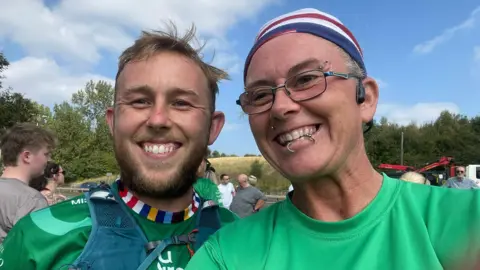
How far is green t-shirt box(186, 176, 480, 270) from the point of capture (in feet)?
4.50

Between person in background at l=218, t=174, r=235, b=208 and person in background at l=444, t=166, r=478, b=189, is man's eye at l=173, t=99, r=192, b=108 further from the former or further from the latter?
person in background at l=444, t=166, r=478, b=189

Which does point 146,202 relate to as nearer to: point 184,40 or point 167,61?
point 167,61

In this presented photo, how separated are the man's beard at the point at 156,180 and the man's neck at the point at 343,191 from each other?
2.36ft

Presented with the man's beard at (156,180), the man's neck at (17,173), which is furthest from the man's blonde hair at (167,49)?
the man's neck at (17,173)

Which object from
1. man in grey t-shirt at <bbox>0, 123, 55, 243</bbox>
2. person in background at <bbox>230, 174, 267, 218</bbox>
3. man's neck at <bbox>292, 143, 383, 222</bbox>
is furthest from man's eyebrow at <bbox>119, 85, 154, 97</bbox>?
person in background at <bbox>230, 174, 267, 218</bbox>

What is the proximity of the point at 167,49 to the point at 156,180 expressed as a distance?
73 cm

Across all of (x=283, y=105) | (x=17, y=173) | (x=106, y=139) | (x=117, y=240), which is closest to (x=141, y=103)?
(x=117, y=240)

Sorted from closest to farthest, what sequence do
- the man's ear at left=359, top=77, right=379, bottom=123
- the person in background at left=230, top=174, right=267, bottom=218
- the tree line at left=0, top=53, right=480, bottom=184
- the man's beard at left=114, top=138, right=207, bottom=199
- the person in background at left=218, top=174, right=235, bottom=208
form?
the man's ear at left=359, top=77, right=379, bottom=123
the man's beard at left=114, top=138, right=207, bottom=199
the person in background at left=230, top=174, right=267, bottom=218
the person in background at left=218, top=174, right=235, bottom=208
the tree line at left=0, top=53, right=480, bottom=184

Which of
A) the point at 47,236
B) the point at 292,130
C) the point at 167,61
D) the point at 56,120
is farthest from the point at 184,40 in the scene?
the point at 56,120

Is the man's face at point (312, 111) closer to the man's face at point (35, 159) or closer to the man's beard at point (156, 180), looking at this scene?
the man's beard at point (156, 180)

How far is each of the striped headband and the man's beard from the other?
0.71 m

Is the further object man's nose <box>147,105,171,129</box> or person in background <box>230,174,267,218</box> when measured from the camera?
person in background <box>230,174,267,218</box>

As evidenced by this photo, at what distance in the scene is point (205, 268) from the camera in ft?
5.18

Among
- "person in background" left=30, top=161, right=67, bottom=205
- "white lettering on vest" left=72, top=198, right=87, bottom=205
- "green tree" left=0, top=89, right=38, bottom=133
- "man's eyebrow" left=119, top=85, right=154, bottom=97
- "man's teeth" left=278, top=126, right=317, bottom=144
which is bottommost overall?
"person in background" left=30, top=161, right=67, bottom=205
